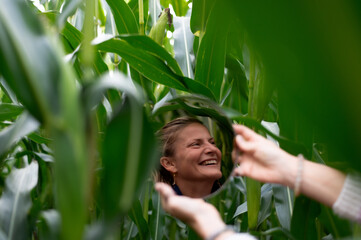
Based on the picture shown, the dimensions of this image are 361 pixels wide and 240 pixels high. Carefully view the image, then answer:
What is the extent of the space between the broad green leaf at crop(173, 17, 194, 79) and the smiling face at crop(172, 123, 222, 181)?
0.99 ft

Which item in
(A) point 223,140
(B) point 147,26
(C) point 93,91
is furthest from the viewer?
(B) point 147,26

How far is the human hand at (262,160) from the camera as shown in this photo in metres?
0.59

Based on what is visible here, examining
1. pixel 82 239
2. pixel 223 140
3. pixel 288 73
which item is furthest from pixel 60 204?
pixel 223 140

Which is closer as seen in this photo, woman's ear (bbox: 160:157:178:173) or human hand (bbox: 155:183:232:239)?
human hand (bbox: 155:183:232:239)

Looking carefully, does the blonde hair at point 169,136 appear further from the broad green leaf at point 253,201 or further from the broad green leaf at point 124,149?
the broad green leaf at point 124,149

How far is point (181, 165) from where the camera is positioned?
83cm

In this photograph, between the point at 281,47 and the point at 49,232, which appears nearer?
the point at 281,47

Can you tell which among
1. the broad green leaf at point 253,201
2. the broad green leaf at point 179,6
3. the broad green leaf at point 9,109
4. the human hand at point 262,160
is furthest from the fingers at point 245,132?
the broad green leaf at point 179,6

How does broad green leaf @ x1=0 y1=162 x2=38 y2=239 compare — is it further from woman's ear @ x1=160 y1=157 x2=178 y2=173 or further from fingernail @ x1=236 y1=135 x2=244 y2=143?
fingernail @ x1=236 y1=135 x2=244 y2=143

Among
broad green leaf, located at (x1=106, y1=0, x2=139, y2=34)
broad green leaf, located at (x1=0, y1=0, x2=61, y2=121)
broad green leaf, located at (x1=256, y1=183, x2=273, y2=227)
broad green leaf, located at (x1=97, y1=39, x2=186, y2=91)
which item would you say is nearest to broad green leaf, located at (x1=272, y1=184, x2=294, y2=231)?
broad green leaf, located at (x1=256, y1=183, x2=273, y2=227)

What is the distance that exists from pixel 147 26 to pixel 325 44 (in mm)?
1176

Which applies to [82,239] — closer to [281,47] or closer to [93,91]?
[93,91]

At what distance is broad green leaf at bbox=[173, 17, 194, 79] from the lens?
3.61 ft

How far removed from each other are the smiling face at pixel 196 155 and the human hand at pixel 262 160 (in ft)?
0.55
